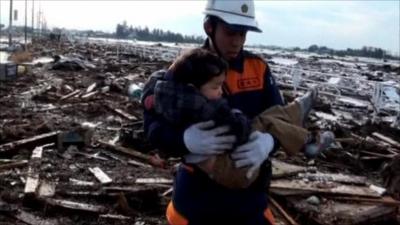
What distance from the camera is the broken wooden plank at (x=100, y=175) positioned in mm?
7613

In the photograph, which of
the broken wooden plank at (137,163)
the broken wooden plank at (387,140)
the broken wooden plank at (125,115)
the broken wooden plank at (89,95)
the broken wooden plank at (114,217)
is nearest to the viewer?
the broken wooden plank at (114,217)

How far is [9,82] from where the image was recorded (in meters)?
22.2

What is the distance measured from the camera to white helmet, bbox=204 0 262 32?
2.49 m


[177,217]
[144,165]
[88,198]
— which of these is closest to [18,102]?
[144,165]

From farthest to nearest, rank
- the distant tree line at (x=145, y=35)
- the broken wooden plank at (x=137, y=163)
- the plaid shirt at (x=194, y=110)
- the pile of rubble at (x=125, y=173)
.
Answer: the distant tree line at (x=145, y=35) < the broken wooden plank at (x=137, y=163) < the pile of rubble at (x=125, y=173) < the plaid shirt at (x=194, y=110)

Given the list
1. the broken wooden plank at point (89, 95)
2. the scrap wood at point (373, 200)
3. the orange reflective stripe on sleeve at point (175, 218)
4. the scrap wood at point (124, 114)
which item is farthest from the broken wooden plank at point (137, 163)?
the broken wooden plank at point (89, 95)

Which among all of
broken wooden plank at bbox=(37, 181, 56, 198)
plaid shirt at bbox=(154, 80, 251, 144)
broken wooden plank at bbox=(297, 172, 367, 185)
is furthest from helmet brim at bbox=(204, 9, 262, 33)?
broken wooden plank at bbox=(297, 172, 367, 185)

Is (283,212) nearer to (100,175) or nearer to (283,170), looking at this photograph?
(283,170)

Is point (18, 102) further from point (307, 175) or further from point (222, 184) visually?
point (222, 184)

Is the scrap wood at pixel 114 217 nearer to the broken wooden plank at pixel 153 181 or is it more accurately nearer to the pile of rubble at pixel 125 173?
the pile of rubble at pixel 125 173

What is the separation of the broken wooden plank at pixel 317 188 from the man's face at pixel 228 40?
178 inches

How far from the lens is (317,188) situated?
7188mm

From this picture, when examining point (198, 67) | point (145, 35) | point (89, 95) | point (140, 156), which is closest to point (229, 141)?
point (198, 67)

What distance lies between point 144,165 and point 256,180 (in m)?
6.49
